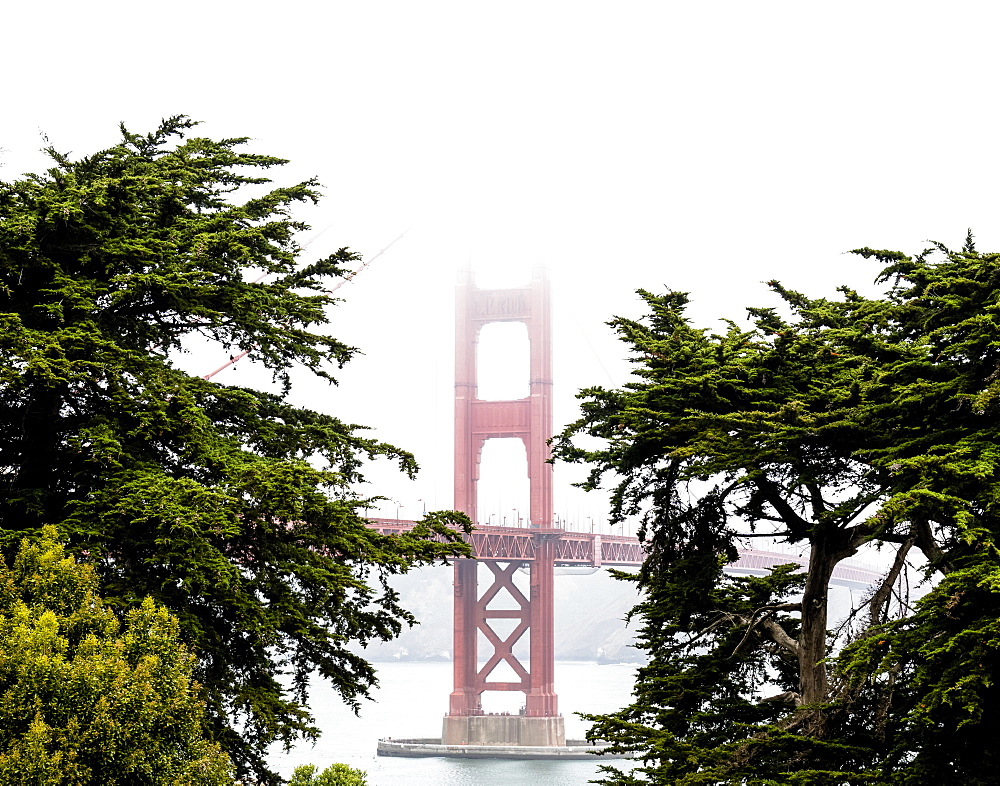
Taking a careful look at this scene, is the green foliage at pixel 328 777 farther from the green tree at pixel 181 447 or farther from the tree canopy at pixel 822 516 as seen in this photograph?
the tree canopy at pixel 822 516

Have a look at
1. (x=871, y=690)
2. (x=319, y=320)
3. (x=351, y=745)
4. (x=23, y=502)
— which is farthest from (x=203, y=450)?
(x=351, y=745)

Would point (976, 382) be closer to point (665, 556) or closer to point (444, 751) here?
point (665, 556)

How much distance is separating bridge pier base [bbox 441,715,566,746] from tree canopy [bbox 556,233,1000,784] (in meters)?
33.9

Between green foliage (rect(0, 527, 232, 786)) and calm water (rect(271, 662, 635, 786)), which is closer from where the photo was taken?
green foliage (rect(0, 527, 232, 786))

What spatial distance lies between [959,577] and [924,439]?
1.46m

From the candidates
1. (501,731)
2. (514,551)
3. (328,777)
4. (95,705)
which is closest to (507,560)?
(514,551)

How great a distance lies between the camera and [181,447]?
35.2 ft

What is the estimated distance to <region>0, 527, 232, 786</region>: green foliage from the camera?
6.67m

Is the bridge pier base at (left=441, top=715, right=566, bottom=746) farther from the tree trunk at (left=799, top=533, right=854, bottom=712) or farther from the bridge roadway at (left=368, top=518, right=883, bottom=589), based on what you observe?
the tree trunk at (left=799, top=533, right=854, bottom=712)

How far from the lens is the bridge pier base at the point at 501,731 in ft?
149

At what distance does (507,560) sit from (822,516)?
36.8 metres

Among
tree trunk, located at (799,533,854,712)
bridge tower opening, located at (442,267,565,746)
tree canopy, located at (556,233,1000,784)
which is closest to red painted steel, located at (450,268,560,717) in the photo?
bridge tower opening, located at (442,267,565,746)

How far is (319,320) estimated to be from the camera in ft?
41.4

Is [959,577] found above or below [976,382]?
below
